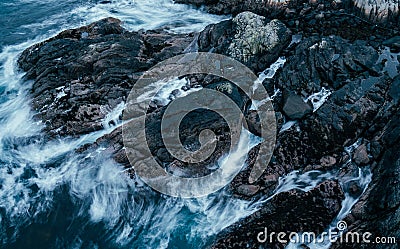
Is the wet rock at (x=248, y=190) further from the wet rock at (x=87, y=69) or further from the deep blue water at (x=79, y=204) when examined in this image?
the wet rock at (x=87, y=69)

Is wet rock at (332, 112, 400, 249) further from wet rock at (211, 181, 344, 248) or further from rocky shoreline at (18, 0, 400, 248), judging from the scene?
wet rock at (211, 181, 344, 248)

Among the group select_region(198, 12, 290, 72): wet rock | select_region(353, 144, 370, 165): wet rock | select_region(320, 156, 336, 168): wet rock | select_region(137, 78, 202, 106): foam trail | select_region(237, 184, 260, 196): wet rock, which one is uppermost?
select_region(198, 12, 290, 72): wet rock

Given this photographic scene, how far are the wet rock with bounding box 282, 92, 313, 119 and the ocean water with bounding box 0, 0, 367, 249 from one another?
173cm

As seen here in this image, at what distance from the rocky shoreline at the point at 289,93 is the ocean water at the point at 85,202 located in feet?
1.61

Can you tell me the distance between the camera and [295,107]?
14.6 metres

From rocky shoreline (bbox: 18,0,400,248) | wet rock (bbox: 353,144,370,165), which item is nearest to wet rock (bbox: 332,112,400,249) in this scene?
rocky shoreline (bbox: 18,0,400,248)

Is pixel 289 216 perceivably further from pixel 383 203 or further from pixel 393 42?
pixel 393 42

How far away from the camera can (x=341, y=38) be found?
1684 cm

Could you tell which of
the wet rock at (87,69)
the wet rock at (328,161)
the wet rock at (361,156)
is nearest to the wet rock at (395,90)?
the wet rock at (361,156)

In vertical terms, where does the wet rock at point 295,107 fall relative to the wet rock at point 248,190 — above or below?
above

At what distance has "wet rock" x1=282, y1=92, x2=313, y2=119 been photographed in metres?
14.5

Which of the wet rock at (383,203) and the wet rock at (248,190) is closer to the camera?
the wet rock at (383,203)

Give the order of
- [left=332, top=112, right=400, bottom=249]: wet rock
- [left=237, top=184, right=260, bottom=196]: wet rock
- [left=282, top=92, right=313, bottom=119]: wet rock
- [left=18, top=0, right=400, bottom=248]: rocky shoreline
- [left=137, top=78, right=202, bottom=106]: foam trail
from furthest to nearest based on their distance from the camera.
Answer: [left=137, top=78, right=202, bottom=106]: foam trail
[left=282, top=92, right=313, bottom=119]: wet rock
[left=237, top=184, right=260, bottom=196]: wet rock
[left=18, top=0, right=400, bottom=248]: rocky shoreline
[left=332, top=112, right=400, bottom=249]: wet rock

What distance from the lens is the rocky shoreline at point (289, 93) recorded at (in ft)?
39.3
